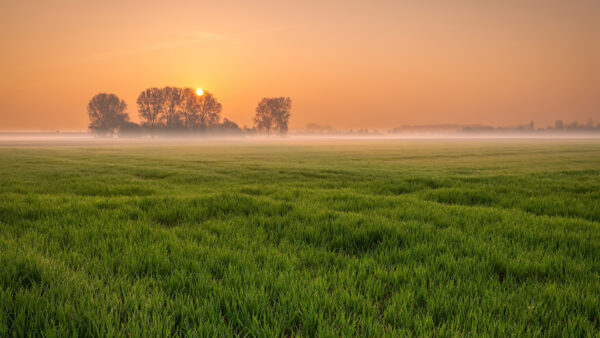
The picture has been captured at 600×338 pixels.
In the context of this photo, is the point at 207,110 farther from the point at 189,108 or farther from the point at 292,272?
the point at 292,272

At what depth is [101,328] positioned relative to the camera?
218 cm

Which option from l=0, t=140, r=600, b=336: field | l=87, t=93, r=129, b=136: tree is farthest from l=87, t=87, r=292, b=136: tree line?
l=0, t=140, r=600, b=336: field

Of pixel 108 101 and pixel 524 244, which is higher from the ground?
pixel 108 101

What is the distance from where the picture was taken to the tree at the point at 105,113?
114m

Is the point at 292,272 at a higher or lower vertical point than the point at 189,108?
lower

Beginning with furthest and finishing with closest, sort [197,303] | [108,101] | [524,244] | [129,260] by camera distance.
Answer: [108,101], [524,244], [129,260], [197,303]

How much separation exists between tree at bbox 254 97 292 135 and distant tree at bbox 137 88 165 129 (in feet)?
126

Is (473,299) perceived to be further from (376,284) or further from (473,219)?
(473,219)

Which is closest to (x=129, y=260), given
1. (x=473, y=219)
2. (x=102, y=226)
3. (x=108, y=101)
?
(x=102, y=226)

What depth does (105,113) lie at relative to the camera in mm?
115000

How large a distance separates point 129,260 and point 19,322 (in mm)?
1284

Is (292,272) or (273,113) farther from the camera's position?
(273,113)

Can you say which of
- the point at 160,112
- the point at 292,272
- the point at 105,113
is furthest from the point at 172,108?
the point at 292,272

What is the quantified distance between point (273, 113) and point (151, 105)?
4779cm
